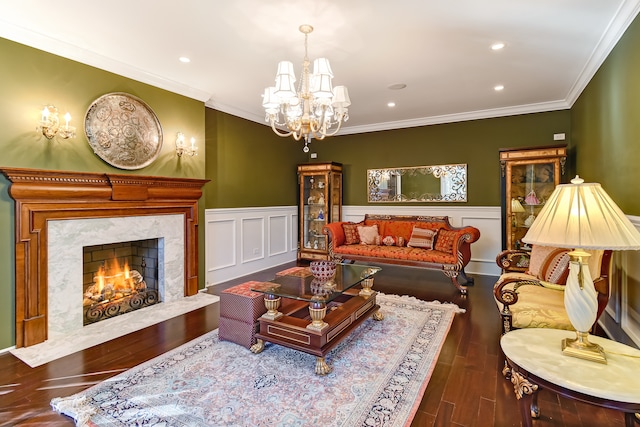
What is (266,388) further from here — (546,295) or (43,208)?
(43,208)

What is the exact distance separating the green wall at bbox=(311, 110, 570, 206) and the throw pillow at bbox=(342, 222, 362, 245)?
0.94 metres

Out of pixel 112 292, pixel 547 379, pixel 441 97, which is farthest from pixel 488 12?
pixel 112 292

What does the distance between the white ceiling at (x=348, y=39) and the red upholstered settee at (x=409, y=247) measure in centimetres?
202

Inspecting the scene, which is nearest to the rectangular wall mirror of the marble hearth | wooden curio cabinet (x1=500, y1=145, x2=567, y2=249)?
wooden curio cabinet (x1=500, y1=145, x2=567, y2=249)

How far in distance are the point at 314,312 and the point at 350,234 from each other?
10.5 ft

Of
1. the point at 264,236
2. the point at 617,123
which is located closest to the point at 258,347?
the point at 264,236

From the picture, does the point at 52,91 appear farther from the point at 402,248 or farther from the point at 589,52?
the point at 589,52

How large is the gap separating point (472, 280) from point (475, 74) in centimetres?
288

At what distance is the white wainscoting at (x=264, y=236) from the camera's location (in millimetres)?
4848

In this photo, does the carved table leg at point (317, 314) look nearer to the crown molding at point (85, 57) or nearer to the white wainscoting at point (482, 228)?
the crown molding at point (85, 57)

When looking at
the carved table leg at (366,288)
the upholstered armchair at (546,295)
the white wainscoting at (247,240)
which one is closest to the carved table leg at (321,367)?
the carved table leg at (366,288)

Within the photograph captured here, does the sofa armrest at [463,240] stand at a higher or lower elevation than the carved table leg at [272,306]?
higher

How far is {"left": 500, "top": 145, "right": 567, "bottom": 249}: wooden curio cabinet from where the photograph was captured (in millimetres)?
4551

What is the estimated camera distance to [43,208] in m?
2.89
